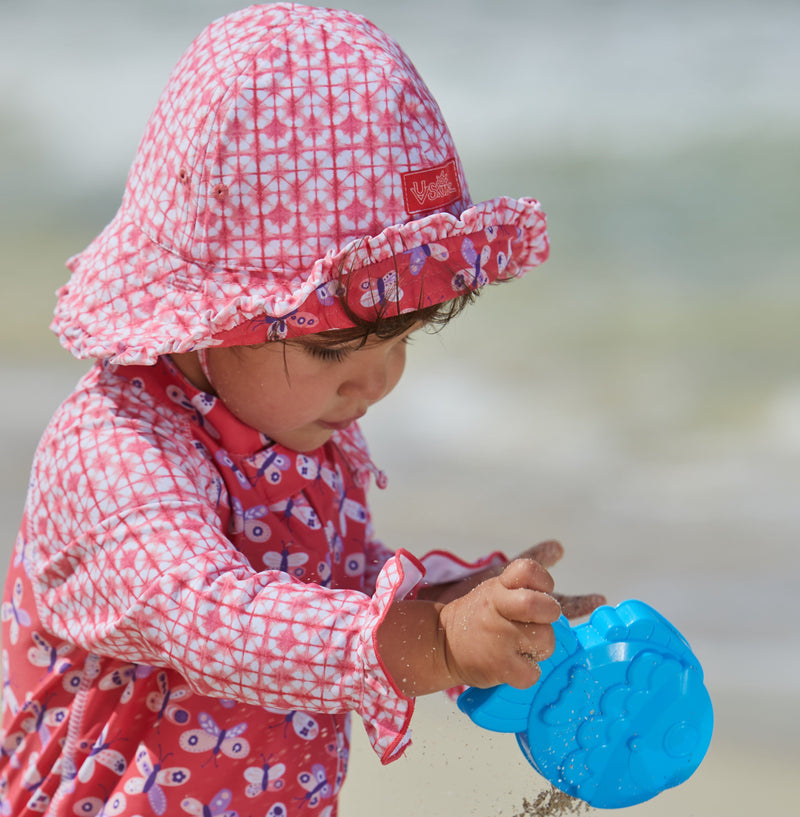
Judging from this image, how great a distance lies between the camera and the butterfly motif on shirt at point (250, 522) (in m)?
0.96

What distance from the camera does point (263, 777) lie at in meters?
0.97

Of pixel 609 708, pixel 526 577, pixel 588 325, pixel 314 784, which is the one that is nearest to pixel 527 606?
pixel 526 577

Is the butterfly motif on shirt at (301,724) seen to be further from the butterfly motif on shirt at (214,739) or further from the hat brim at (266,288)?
the hat brim at (266,288)

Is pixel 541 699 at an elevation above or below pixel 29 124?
below

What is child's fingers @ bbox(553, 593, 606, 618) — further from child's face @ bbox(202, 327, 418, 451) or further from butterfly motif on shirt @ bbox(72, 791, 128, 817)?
butterfly motif on shirt @ bbox(72, 791, 128, 817)

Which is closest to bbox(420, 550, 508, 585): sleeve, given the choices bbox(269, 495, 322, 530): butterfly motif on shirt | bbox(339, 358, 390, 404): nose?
bbox(269, 495, 322, 530): butterfly motif on shirt

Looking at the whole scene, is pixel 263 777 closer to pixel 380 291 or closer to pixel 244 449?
pixel 244 449

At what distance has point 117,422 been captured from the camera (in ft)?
2.88

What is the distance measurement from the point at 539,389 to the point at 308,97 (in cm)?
181

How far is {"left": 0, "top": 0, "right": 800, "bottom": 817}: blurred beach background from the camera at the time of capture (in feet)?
5.75

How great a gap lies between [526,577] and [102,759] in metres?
0.43

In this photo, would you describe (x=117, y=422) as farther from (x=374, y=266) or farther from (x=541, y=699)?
(x=541, y=699)

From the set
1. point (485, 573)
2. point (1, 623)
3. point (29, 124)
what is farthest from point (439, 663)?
point (29, 124)

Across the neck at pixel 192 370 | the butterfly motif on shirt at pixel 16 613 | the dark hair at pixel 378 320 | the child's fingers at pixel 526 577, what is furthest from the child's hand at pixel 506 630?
the butterfly motif on shirt at pixel 16 613
